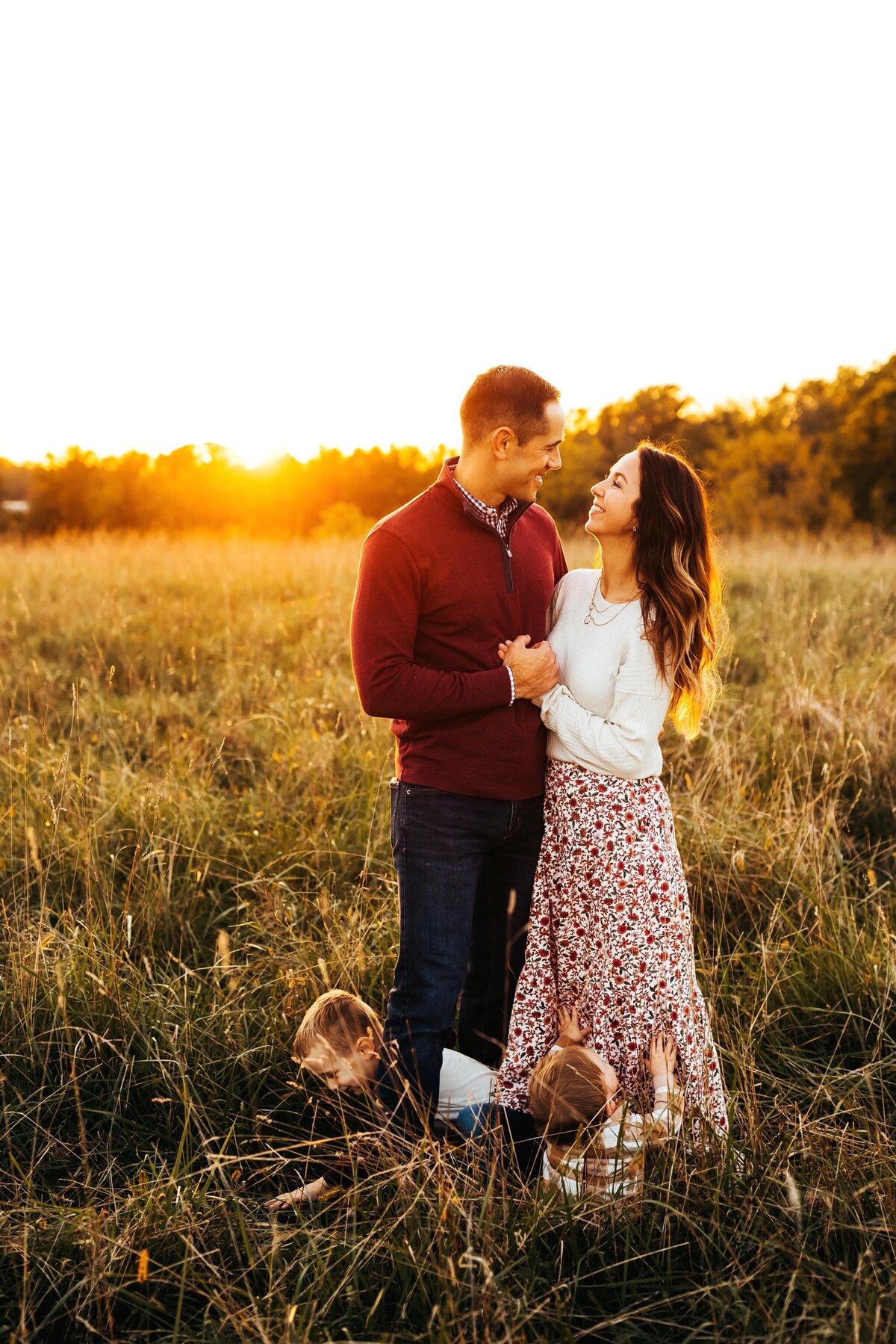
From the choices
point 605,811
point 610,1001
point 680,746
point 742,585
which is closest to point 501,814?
point 605,811

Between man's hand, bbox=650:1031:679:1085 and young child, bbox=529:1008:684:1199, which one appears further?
man's hand, bbox=650:1031:679:1085

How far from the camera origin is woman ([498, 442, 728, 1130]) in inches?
100

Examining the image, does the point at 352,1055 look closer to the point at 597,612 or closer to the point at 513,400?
the point at 597,612

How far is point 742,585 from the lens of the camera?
9.53m

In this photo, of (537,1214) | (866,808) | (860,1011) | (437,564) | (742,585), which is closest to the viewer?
(537,1214)

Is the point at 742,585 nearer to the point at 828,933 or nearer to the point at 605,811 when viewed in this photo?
the point at 828,933

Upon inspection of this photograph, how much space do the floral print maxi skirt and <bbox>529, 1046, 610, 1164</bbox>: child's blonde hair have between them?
0.21 meters

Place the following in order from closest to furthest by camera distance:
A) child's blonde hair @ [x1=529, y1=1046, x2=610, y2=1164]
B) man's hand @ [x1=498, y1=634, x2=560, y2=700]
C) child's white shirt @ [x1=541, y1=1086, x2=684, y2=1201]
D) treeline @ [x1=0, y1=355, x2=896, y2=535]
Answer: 1. child's white shirt @ [x1=541, y1=1086, x2=684, y2=1201]
2. child's blonde hair @ [x1=529, y1=1046, x2=610, y2=1164]
3. man's hand @ [x1=498, y1=634, x2=560, y2=700]
4. treeline @ [x1=0, y1=355, x2=896, y2=535]

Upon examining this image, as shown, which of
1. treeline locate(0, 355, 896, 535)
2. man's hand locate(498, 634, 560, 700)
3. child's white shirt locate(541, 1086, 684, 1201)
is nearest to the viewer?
child's white shirt locate(541, 1086, 684, 1201)

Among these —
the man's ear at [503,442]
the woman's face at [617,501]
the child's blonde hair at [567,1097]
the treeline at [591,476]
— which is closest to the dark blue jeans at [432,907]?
the child's blonde hair at [567,1097]

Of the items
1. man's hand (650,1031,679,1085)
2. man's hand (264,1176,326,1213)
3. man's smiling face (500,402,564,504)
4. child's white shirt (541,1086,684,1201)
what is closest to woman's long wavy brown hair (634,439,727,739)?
man's smiling face (500,402,564,504)

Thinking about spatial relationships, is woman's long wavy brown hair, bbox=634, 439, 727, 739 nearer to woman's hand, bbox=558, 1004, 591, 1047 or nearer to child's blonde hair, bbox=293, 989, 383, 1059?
woman's hand, bbox=558, 1004, 591, 1047

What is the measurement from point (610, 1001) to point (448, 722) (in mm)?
890

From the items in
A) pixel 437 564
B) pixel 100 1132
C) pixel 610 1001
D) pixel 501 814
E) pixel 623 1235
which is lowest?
pixel 100 1132
